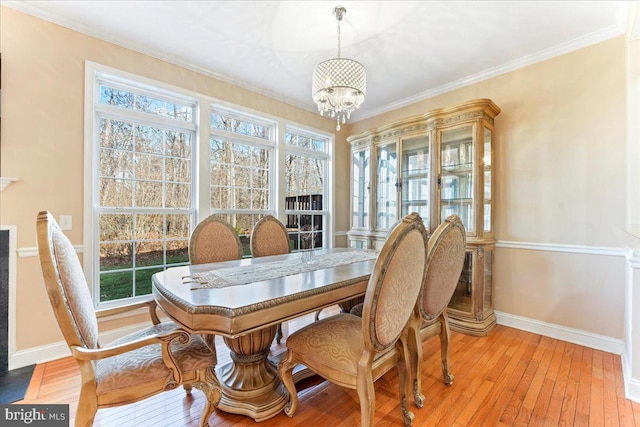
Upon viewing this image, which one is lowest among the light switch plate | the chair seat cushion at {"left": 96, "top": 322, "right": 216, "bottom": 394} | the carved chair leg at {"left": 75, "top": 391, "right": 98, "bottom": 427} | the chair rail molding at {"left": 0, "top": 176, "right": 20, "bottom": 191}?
the carved chair leg at {"left": 75, "top": 391, "right": 98, "bottom": 427}

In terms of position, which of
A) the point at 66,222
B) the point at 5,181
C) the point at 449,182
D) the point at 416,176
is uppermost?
the point at 416,176

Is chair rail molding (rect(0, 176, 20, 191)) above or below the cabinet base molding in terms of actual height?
above

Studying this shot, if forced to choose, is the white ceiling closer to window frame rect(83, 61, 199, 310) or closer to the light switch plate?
window frame rect(83, 61, 199, 310)

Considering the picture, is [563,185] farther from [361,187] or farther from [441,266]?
[361,187]

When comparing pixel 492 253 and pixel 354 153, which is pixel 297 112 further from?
pixel 492 253

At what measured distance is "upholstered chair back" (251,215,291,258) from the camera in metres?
2.75

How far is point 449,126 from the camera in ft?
10.2

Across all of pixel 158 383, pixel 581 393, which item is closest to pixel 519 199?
pixel 581 393

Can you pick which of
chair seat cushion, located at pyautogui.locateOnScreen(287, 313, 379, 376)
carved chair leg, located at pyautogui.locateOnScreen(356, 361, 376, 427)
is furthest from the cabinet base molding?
carved chair leg, located at pyautogui.locateOnScreen(356, 361, 376, 427)

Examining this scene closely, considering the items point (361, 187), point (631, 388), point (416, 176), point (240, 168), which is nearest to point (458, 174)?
point (416, 176)

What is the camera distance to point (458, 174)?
315 centimetres

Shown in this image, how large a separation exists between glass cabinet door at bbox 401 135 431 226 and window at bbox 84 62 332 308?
5.25 ft

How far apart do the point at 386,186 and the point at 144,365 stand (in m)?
3.26

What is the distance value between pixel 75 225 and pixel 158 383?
6.32ft
